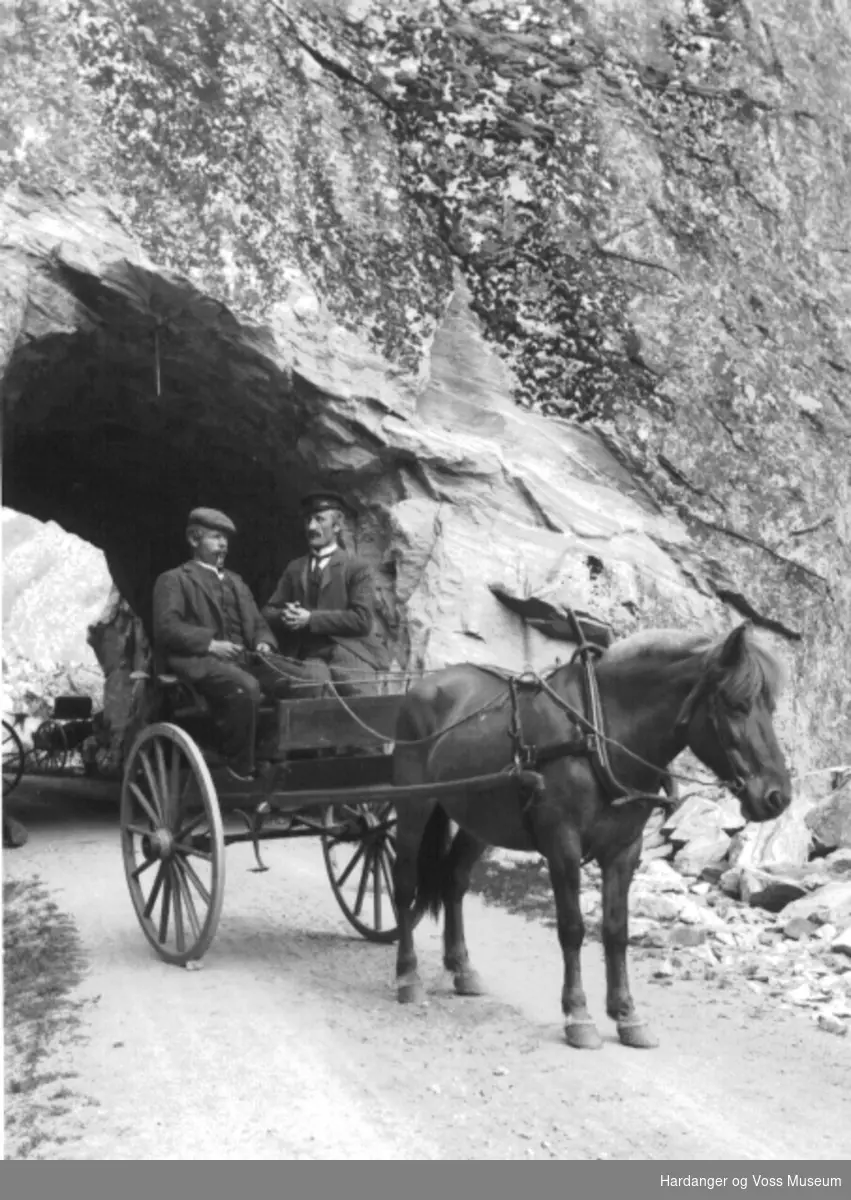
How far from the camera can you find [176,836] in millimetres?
6973

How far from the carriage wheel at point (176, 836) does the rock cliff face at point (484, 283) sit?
3.58 metres

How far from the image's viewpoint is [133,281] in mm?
10414

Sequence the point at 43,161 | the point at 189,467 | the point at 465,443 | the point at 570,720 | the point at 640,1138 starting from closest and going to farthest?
1. the point at 640,1138
2. the point at 570,720
3. the point at 43,161
4. the point at 465,443
5. the point at 189,467

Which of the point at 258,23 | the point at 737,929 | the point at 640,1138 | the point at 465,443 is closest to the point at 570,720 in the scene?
the point at 640,1138

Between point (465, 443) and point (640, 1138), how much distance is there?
7.34 metres

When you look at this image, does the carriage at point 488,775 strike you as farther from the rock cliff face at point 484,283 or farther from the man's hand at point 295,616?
the rock cliff face at point 484,283

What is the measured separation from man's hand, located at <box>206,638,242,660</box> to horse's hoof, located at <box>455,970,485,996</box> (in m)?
2.05

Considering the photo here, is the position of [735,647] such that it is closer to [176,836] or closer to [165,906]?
[176,836]

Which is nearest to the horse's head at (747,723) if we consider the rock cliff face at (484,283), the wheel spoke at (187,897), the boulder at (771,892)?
the wheel spoke at (187,897)

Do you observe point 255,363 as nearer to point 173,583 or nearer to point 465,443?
point 465,443

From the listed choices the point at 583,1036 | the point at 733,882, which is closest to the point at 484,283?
the point at 733,882

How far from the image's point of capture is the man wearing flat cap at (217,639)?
7.06 meters

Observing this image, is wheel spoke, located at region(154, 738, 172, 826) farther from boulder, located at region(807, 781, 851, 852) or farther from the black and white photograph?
boulder, located at region(807, 781, 851, 852)

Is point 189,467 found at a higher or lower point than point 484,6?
lower
